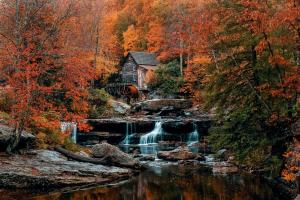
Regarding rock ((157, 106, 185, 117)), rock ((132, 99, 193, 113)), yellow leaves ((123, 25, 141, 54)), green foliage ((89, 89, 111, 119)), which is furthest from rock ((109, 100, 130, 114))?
yellow leaves ((123, 25, 141, 54))

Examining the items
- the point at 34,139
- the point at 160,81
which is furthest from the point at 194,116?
the point at 34,139

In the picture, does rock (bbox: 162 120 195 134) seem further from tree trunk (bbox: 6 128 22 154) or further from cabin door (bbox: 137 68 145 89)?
cabin door (bbox: 137 68 145 89)

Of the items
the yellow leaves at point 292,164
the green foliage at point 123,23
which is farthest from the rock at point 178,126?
the green foliage at point 123,23

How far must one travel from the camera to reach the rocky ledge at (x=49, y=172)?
12.3 metres

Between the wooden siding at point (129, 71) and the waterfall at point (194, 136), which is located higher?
the wooden siding at point (129, 71)

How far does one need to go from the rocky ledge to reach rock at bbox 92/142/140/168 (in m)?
0.81

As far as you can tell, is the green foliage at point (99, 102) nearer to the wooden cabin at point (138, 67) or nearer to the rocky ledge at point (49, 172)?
the wooden cabin at point (138, 67)

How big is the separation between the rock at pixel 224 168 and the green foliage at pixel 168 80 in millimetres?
21262

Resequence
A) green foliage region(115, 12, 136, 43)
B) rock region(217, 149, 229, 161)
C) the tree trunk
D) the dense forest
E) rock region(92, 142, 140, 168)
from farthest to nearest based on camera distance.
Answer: green foliage region(115, 12, 136, 43) → rock region(217, 149, 229, 161) → rock region(92, 142, 140, 168) → the tree trunk → the dense forest

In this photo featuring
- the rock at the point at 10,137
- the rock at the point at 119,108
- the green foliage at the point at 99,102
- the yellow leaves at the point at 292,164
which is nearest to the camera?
the yellow leaves at the point at 292,164

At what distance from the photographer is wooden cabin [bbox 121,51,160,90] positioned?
47.2m

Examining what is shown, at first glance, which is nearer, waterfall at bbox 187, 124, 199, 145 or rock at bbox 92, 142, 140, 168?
rock at bbox 92, 142, 140, 168

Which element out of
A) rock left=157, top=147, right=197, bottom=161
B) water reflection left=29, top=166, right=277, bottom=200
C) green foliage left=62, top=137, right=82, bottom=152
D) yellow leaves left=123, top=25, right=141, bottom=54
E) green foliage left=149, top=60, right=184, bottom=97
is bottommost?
water reflection left=29, top=166, right=277, bottom=200

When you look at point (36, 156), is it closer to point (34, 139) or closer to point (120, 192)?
point (34, 139)
